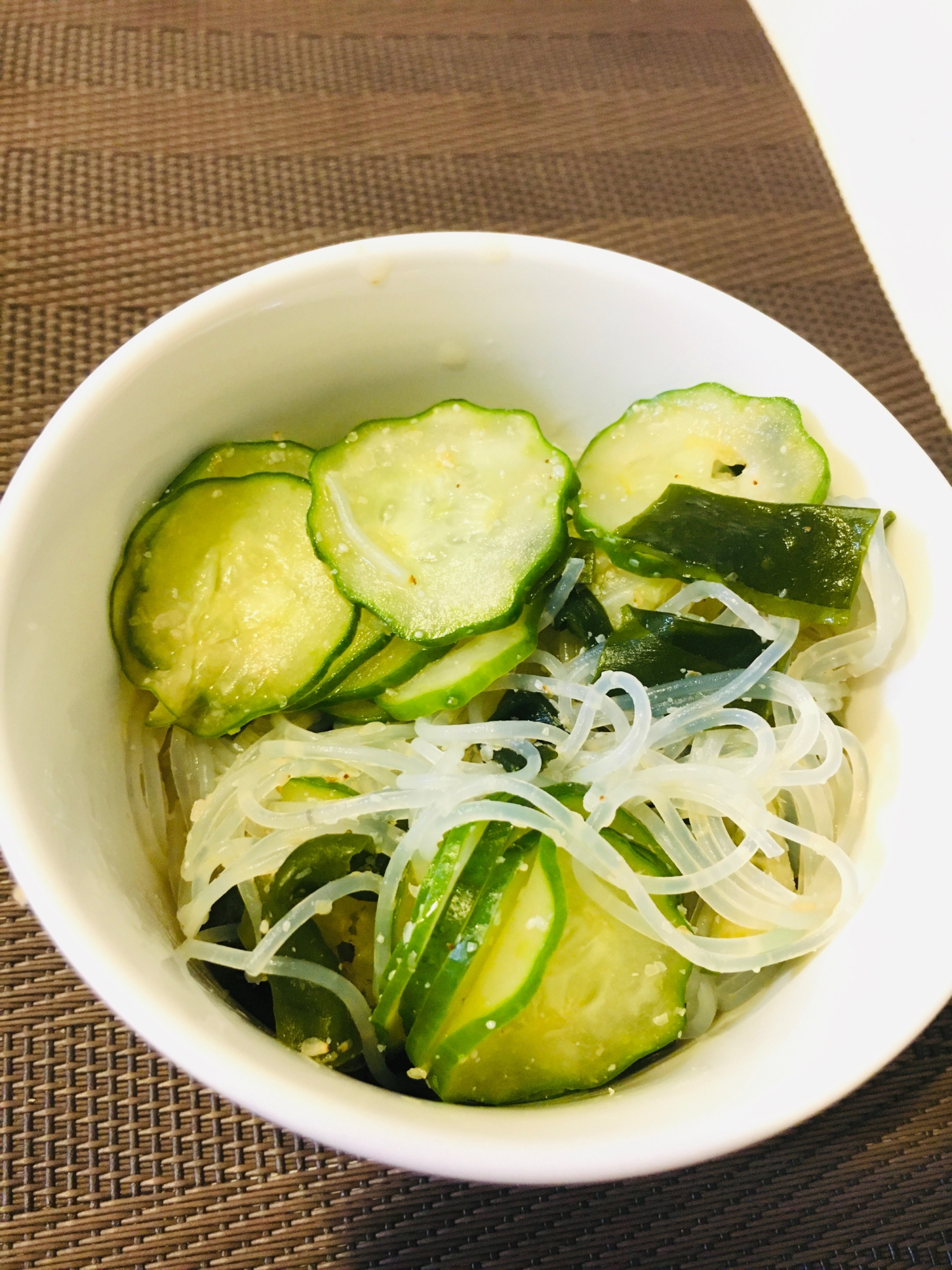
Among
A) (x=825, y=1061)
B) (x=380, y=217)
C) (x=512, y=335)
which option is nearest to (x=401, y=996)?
(x=825, y=1061)

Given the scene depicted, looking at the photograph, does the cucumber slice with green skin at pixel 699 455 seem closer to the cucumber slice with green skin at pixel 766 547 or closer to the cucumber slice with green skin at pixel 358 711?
the cucumber slice with green skin at pixel 766 547

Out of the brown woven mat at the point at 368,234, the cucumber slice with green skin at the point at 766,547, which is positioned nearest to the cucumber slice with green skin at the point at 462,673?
the cucumber slice with green skin at the point at 766,547

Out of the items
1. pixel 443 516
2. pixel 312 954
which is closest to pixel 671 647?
pixel 443 516

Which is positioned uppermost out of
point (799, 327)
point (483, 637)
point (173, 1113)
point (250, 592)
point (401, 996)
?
point (799, 327)

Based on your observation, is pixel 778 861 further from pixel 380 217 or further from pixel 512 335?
pixel 380 217

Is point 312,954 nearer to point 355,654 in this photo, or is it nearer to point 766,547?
point 355,654

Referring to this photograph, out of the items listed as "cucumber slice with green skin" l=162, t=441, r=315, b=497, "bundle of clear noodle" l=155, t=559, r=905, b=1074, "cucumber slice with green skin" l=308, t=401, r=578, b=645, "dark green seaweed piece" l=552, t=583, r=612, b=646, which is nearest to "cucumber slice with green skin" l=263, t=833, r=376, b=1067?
"bundle of clear noodle" l=155, t=559, r=905, b=1074
